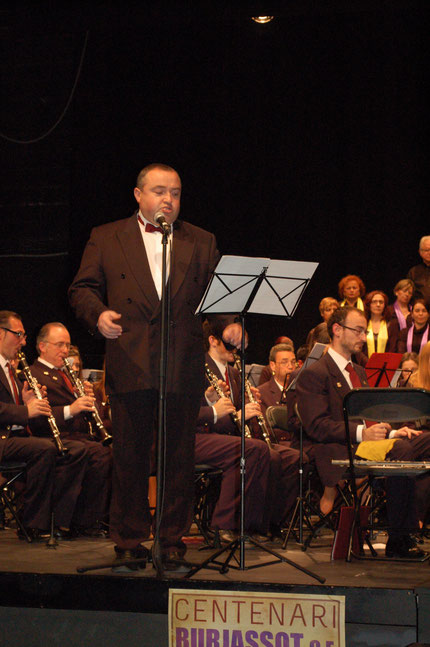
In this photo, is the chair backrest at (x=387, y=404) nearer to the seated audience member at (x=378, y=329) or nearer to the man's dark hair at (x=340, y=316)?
the man's dark hair at (x=340, y=316)

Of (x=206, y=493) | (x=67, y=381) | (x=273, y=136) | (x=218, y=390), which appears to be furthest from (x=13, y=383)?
(x=273, y=136)

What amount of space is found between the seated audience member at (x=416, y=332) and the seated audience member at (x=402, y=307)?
0.79 ft

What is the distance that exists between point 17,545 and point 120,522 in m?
1.52

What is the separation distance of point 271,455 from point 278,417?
1.48 ft

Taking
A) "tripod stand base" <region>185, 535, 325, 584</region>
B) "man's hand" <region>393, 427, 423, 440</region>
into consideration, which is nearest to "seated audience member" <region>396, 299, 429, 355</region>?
"man's hand" <region>393, 427, 423, 440</region>

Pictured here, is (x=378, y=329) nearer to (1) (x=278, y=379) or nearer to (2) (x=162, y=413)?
(1) (x=278, y=379)

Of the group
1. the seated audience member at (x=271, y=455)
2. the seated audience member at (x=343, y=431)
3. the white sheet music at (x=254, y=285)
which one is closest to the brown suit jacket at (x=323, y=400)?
the seated audience member at (x=343, y=431)

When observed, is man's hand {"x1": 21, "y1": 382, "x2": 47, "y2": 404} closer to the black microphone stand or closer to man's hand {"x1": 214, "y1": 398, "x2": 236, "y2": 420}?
man's hand {"x1": 214, "y1": 398, "x2": 236, "y2": 420}

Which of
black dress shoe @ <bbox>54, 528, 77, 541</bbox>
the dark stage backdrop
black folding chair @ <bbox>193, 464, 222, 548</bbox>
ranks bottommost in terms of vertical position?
black dress shoe @ <bbox>54, 528, 77, 541</bbox>

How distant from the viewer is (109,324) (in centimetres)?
318

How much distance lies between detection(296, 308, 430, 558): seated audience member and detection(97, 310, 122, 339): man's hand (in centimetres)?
182

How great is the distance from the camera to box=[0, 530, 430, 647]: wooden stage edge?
306cm

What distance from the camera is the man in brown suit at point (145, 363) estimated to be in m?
3.38

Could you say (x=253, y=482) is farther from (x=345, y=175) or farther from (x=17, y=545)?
(x=345, y=175)
